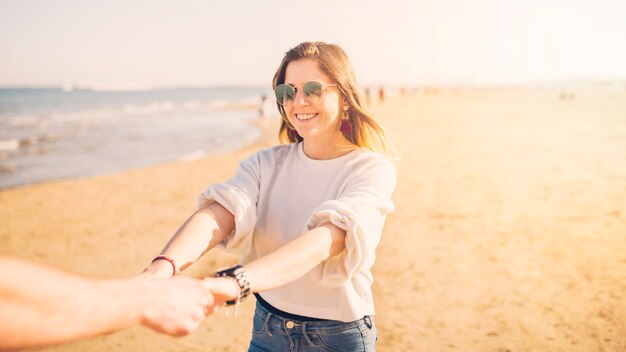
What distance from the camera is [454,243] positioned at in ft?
19.9

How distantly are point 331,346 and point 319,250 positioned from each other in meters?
0.59

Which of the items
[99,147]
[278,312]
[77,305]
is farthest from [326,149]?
[99,147]

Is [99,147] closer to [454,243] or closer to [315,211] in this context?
[454,243]

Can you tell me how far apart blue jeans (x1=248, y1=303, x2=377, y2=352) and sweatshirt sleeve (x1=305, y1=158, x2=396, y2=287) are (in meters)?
0.30

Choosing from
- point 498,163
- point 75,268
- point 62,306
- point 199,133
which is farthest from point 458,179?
point 199,133

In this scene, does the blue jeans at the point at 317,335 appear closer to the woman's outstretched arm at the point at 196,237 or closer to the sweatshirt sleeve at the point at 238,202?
the sweatshirt sleeve at the point at 238,202

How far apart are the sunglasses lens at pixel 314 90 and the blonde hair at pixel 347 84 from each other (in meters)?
0.09

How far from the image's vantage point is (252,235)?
6.70ft

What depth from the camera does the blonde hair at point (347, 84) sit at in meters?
2.07

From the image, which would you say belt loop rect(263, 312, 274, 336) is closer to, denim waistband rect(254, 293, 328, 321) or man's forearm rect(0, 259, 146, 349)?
denim waistband rect(254, 293, 328, 321)

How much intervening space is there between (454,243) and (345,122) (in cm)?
452

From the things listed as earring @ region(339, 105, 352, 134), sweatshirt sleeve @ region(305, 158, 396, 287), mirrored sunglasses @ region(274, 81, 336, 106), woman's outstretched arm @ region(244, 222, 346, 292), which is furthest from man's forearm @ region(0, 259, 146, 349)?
earring @ region(339, 105, 352, 134)

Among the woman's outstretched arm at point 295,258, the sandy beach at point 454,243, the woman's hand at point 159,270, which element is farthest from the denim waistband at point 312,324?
the sandy beach at point 454,243

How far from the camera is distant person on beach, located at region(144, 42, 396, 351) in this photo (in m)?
1.61
